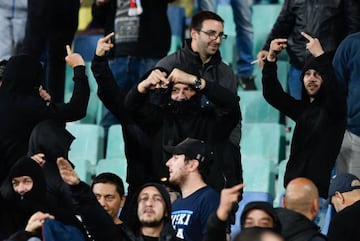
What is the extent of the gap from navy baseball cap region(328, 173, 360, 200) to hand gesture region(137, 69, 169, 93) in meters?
1.32

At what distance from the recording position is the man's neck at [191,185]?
10.4 meters

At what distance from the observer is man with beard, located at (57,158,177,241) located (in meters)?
9.88

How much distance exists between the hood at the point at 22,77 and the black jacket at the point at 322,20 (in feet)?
6.65

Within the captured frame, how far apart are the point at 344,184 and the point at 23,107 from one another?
90.7 inches

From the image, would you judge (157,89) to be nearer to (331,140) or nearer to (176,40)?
(331,140)

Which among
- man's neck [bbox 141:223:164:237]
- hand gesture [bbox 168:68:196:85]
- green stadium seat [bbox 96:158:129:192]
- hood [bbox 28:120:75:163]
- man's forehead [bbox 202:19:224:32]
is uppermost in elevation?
man's forehead [bbox 202:19:224:32]

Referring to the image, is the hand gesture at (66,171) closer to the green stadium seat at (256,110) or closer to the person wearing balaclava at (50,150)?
the person wearing balaclava at (50,150)

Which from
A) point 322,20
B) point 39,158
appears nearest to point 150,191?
point 39,158

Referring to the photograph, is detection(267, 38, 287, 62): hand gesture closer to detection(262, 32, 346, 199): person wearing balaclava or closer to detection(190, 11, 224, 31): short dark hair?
detection(262, 32, 346, 199): person wearing balaclava

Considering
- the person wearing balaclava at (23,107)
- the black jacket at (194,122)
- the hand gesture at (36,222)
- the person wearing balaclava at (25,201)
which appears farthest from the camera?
the person wearing balaclava at (23,107)

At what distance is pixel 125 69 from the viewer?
1385cm

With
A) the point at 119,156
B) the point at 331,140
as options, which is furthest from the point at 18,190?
the point at 119,156

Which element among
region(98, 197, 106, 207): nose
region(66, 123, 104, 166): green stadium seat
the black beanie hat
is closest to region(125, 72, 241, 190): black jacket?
region(98, 197, 106, 207): nose

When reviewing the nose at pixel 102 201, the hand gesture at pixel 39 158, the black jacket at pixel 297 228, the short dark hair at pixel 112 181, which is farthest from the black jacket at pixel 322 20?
the black jacket at pixel 297 228
